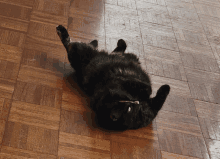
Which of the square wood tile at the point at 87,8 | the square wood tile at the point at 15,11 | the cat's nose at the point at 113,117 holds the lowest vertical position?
the square wood tile at the point at 87,8

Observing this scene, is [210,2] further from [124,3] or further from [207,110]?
[207,110]

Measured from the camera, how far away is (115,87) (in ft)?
5.38

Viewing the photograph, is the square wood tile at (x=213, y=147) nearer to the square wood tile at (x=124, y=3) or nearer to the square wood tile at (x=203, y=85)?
the square wood tile at (x=203, y=85)

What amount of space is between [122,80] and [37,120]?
0.61 meters

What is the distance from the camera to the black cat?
1563 mm

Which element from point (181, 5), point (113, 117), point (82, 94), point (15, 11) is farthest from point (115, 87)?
point (181, 5)

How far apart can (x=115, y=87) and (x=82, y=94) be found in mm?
340

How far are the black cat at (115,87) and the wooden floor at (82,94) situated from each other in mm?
136

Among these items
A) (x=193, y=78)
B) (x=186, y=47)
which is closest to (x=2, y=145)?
(x=193, y=78)

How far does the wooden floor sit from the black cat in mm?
136

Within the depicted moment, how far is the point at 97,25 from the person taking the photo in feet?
7.97

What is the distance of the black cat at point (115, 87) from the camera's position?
1.56 m

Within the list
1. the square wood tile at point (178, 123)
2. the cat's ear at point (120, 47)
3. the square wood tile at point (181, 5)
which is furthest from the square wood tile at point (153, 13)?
the square wood tile at point (178, 123)

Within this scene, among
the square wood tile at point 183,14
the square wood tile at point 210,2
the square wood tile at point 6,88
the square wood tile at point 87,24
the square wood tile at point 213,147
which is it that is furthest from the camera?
the square wood tile at point 210,2
